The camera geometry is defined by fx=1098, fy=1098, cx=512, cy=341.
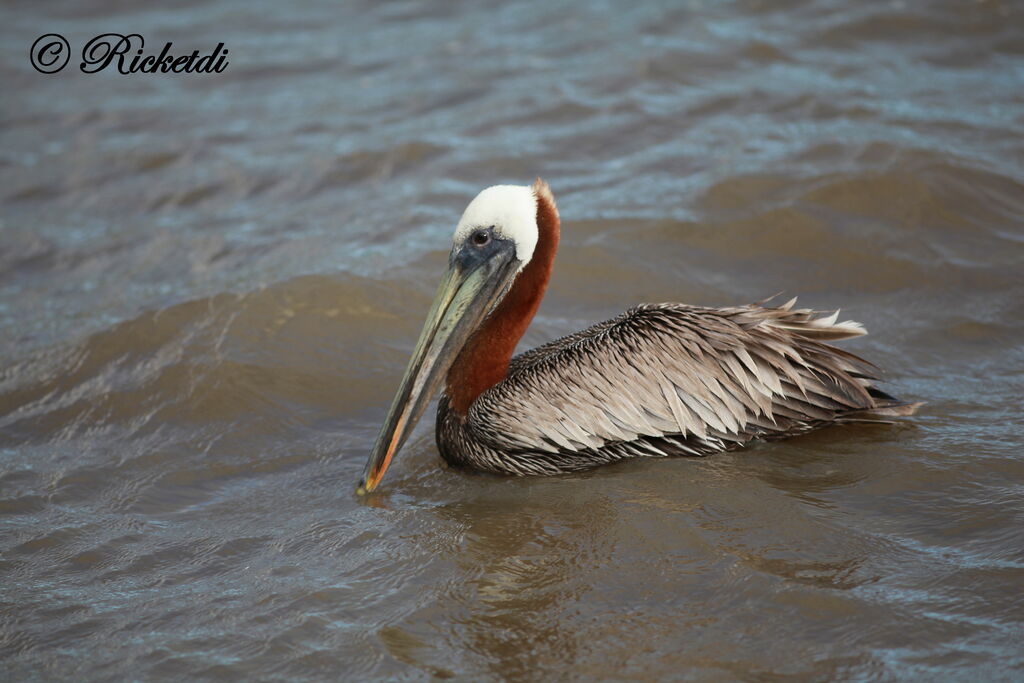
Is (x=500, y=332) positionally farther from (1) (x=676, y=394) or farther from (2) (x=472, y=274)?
(1) (x=676, y=394)

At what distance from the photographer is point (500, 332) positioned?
4.49 meters

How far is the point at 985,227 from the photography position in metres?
6.25

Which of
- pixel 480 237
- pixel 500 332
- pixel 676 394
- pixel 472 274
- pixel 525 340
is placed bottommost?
pixel 525 340

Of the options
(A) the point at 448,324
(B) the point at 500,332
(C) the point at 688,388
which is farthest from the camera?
(B) the point at 500,332

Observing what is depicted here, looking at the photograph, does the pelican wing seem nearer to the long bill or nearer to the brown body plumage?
the brown body plumage

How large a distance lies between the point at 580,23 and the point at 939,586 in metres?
7.18

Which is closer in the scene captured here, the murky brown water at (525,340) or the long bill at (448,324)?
the murky brown water at (525,340)

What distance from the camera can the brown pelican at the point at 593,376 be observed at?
13.8ft

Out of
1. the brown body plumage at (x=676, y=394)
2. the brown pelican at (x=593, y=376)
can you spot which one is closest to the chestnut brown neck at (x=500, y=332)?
the brown pelican at (x=593, y=376)

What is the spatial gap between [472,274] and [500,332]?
27cm

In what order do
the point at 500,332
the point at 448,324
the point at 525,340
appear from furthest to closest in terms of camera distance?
the point at 525,340, the point at 500,332, the point at 448,324

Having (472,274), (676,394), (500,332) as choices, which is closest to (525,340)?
(500,332)

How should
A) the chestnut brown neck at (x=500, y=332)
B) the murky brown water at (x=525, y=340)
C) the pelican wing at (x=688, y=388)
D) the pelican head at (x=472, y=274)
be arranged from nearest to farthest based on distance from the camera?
1. the murky brown water at (x=525, y=340)
2. the pelican wing at (x=688, y=388)
3. the pelican head at (x=472, y=274)
4. the chestnut brown neck at (x=500, y=332)

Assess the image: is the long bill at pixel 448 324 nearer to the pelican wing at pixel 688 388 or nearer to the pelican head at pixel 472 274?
the pelican head at pixel 472 274
